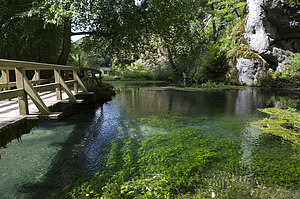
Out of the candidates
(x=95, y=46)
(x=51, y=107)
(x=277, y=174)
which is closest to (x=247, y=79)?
(x=95, y=46)

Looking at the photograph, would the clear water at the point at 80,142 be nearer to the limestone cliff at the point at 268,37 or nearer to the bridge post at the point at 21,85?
the bridge post at the point at 21,85

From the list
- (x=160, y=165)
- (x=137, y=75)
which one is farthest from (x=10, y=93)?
(x=137, y=75)

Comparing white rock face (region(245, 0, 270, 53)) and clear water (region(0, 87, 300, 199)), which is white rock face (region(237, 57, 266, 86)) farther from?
clear water (region(0, 87, 300, 199))

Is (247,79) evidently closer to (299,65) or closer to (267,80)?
(267,80)

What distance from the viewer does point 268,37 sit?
20.7 metres

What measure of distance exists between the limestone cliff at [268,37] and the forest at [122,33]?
633mm

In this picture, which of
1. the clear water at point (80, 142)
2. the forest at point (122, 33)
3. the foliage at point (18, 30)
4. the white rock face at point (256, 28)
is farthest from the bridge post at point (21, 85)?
the white rock face at point (256, 28)

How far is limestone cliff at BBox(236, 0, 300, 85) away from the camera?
1892 cm

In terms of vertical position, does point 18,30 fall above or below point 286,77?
above

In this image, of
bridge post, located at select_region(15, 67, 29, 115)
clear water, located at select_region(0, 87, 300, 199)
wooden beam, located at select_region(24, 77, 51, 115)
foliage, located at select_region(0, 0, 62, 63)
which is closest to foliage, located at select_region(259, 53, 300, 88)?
clear water, located at select_region(0, 87, 300, 199)

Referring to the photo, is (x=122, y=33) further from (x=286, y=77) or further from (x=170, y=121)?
(x=286, y=77)

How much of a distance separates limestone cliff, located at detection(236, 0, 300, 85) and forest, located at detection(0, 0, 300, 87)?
0.63 m

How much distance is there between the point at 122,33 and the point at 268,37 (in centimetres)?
1595

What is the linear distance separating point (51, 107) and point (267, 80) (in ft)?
70.6
